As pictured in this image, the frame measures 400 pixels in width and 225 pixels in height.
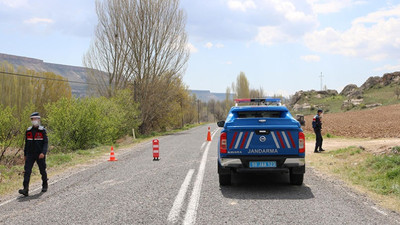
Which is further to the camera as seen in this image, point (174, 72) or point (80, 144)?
point (174, 72)

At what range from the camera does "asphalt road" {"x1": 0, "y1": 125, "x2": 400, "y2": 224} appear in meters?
5.38

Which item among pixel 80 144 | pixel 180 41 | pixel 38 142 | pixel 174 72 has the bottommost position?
pixel 80 144

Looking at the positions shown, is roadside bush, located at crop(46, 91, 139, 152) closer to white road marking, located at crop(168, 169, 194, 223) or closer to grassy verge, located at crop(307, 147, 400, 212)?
white road marking, located at crop(168, 169, 194, 223)

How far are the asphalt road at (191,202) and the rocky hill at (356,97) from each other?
206 feet

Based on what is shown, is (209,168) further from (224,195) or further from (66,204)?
(66,204)

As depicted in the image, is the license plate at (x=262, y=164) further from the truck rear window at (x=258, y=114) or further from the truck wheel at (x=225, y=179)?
the truck rear window at (x=258, y=114)

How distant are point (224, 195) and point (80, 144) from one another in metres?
16.5

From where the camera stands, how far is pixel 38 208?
21.0ft

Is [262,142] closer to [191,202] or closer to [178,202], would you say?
[191,202]

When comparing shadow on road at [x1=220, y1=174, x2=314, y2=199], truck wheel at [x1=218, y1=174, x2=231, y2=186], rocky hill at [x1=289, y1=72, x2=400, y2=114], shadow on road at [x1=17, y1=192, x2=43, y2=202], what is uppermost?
rocky hill at [x1=289, y1=72, x2=400, y2=114]

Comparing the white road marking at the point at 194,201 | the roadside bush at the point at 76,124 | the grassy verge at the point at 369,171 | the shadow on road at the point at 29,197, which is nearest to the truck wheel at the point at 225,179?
the white road marking at the point at 194,201

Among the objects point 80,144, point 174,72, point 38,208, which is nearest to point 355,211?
point 38,208

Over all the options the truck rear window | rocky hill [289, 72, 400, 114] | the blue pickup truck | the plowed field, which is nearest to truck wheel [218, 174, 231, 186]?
the blue pickup truck

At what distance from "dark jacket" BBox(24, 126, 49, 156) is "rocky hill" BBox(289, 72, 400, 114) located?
65.1m
